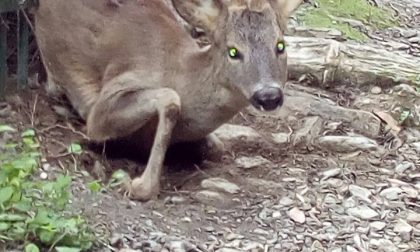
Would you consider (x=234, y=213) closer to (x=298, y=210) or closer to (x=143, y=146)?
(x=298, y=210)

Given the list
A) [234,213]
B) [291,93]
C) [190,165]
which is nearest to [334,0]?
[291,93]

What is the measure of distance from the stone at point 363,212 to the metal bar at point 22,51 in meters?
2.09

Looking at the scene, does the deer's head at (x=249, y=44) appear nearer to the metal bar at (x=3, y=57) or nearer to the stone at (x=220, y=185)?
the stone at (x=220, y=185)

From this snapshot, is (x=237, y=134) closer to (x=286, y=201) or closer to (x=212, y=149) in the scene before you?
(x=212, y=149)

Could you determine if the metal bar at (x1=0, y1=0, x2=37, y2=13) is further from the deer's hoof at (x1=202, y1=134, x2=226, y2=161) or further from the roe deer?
the deer's hoof at (x1=202, y1=134, x2=226, y2=161)

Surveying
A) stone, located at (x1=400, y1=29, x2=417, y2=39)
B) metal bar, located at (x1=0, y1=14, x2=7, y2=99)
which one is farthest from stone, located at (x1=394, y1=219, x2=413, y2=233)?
stone, located at (x1=400, y1=29, x2=417, y2=39)

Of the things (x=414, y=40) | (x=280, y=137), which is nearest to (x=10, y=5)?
(x=280, y=137)

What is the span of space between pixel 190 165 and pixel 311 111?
108 centimetres

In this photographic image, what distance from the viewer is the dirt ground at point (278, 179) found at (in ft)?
17.4

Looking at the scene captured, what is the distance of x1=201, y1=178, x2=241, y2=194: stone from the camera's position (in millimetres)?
5887

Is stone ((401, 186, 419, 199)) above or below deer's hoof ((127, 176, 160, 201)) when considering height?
below

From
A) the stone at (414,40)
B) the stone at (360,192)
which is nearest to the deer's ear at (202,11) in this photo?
the stone at (360,192)

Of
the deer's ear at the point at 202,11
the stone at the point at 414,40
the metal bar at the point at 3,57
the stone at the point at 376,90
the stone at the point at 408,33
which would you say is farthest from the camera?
the stone at the point at 408,33

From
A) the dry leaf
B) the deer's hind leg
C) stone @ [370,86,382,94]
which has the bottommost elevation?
stone @ [370,86,382,94]
